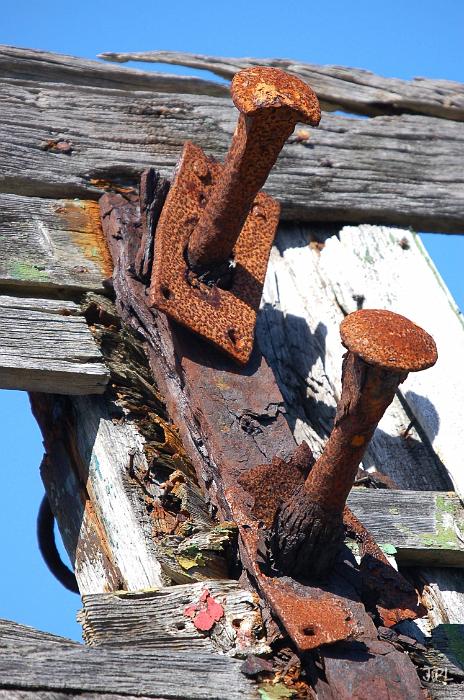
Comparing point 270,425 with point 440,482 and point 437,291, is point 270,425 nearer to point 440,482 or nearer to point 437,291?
point 440,482

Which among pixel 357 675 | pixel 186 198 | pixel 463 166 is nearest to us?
pixel 357 675

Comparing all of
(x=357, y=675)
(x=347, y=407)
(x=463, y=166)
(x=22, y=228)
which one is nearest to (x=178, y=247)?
(x=22, y=228)

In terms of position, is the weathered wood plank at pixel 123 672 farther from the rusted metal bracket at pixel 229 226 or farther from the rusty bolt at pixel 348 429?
the rusted metal bracket at pixel 229 226

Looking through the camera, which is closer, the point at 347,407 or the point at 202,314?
the point at 347,407

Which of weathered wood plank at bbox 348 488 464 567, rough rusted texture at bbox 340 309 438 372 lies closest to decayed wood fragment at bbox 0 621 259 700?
rough rusted texture at bbox 340 309 438 372

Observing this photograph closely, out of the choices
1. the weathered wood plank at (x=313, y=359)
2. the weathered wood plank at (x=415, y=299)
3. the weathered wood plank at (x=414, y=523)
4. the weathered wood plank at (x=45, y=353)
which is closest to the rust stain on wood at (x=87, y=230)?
the weathered wood plank at (x=45, y=353)

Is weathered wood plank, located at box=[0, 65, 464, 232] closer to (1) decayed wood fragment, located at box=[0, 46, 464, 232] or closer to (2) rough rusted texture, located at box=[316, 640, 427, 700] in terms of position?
(1) decayed wood fragment, located at box=[0, 46, 464, 232]

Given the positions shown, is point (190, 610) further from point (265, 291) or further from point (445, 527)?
point (265, 291)
